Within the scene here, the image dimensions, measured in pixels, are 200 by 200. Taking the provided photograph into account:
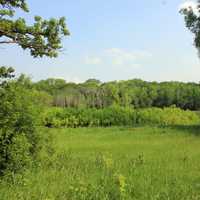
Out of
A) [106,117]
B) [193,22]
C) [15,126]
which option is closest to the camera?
[15,126]

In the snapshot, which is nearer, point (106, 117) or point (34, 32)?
point (34, 32)

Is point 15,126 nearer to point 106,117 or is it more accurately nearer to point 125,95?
point 106,117

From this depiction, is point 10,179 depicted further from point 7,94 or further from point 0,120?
point 7,94

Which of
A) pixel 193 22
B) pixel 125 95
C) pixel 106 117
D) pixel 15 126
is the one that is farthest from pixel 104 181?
pixel 125 95

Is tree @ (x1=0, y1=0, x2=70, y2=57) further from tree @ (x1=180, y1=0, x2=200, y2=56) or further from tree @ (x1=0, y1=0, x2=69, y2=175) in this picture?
tree @ (x1=180, y1=0, x2=200, y2=56)

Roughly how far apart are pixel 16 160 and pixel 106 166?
3959 mm

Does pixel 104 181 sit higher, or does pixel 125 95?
pixel 125 95

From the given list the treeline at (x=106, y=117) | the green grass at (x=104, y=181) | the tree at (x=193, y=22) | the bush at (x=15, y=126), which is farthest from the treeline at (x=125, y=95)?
the bush at (x=15, y=126)

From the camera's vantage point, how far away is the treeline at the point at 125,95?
315ft

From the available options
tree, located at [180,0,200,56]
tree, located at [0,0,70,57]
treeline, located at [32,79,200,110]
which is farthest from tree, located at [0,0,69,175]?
treeline, located at [32,79,200,110]

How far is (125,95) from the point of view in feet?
353

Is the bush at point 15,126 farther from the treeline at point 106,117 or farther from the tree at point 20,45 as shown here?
the treeline at point 106,117

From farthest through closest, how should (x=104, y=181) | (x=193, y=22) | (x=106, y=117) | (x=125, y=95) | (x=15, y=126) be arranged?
(x=125, y=95), (x=106, y=117), (x=193, y=22), (x=15, y=126), (x=104, y=181)

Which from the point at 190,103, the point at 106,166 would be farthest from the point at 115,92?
the point at 106,166
